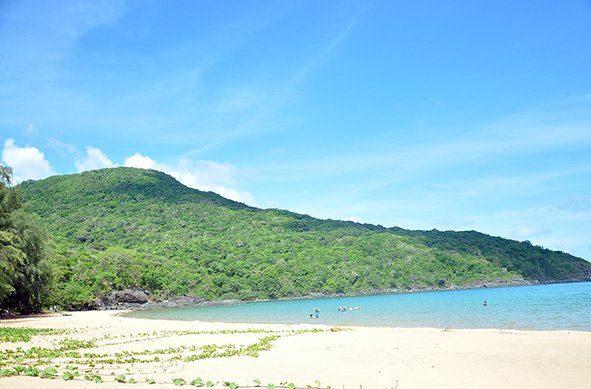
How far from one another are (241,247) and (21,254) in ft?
350

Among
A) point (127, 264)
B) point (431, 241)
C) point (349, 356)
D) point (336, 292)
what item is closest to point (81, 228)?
point (127, 264)

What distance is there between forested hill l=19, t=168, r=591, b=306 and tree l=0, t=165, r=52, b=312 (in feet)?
173

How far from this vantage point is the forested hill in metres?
123

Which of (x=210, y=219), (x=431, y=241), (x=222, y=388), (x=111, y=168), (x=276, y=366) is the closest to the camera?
(x=222, y=388)

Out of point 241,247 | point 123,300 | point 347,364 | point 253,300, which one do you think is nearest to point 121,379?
point 347,364

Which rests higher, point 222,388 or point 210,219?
point 210,219

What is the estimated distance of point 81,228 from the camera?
131 meters

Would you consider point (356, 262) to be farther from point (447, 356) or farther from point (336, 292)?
point (447, 356)

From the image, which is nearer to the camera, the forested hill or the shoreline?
the shoreline

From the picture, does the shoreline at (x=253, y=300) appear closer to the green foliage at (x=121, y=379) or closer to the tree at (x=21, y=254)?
the tree at (x=21, y=254)

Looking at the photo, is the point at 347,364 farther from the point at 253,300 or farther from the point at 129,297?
the point at 253,300

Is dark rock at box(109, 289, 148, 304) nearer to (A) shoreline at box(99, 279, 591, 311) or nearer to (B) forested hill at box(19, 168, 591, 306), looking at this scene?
(A) shoreline at box(99, 279, 591, 311)

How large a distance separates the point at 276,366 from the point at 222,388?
13.2 ft

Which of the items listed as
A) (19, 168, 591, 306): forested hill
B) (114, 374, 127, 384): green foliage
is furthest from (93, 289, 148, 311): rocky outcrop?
(114, 374, 127, 384): green foliage
